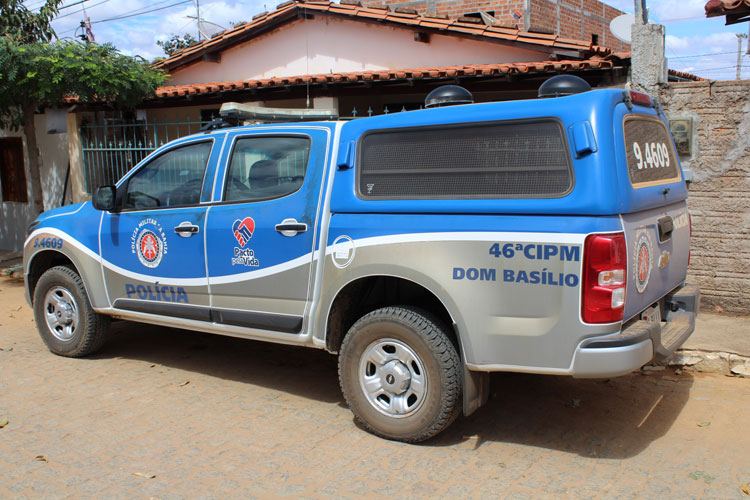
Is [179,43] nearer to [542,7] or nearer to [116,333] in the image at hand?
[542,7]

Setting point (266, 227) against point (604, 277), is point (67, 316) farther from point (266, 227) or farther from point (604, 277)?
point (604, 277)

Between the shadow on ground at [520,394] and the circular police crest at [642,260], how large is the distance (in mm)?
1027

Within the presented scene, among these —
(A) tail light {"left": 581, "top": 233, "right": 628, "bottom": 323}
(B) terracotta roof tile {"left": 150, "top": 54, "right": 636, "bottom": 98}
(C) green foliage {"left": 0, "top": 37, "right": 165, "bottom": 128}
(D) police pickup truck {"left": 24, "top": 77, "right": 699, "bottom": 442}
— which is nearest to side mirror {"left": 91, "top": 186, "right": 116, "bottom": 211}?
(D) police pickup truck {"left": 24, "top": 77, "right": 699, "bottom": 442}

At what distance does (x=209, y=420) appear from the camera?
14.5 feet

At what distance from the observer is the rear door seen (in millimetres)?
3443

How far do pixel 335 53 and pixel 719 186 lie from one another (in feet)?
25.1

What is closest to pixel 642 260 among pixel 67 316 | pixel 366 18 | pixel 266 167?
pixel 266 167

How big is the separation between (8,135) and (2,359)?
28.1ft

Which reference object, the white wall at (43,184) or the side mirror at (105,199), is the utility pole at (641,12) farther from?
the white wall at (43,184)

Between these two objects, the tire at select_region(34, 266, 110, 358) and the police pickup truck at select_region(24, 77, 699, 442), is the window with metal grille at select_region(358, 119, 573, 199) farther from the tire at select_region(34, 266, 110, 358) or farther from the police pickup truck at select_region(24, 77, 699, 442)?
the tire at select_region(34, 266, 110, 358)

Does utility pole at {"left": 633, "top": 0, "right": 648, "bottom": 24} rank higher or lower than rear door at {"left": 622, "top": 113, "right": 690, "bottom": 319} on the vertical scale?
higher

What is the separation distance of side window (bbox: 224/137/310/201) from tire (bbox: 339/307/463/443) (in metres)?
1.09

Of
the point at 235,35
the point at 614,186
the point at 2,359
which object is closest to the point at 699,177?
the point at 614,186

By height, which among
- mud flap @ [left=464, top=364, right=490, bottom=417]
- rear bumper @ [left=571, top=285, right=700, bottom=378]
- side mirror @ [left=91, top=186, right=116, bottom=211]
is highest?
side mirror @ [left=91, top=186, right=116, bottom=211]
